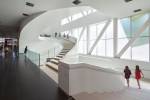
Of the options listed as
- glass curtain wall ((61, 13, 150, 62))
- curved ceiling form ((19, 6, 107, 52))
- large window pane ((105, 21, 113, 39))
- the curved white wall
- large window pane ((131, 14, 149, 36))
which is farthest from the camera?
large window pane ((105, 21, 113, 39))

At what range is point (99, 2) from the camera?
938 centimetres

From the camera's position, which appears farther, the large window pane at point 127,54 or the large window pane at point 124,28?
the large window pane at point 124,28

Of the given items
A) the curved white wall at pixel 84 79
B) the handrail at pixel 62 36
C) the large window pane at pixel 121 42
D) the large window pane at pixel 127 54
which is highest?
the handrail at pixel 62 36

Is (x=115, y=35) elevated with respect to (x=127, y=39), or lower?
elevated

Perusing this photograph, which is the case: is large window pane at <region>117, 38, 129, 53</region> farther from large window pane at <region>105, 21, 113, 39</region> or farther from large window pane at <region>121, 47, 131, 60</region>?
large window pane at <region>105, 21, 113, 39</region>

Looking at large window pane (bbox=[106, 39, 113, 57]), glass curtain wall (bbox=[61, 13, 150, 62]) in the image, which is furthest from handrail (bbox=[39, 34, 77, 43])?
large window pane (bbox=[106, 39, 113, 57])

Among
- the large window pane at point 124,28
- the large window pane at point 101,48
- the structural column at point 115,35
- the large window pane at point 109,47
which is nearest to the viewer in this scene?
the large window pane at point 124,28

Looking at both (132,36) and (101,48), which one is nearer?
(132,36)

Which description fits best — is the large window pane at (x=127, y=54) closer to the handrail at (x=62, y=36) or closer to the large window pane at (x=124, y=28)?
the large window pane at (x=124, y=28)

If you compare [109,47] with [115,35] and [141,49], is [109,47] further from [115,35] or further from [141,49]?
[141,49]

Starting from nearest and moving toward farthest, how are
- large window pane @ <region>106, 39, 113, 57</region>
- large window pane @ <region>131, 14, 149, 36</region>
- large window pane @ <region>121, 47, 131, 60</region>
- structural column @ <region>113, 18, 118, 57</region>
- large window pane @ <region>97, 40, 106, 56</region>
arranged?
large window pane @ <region>131, 14, 149, 36</region>, large window pane @ <region>121, 47, 131, 60</region>, structural column @ <region>113, 18, 118, 57</region>, large window pane @ <region>106, 39, 113, 57</region>, large window pane @ <region>97, 40, 106, 56</region>

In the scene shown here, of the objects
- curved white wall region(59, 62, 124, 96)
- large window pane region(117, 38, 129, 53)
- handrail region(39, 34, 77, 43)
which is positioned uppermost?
handrail region(39, 34, 77, 43)

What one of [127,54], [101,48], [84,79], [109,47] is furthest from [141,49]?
[84,79]

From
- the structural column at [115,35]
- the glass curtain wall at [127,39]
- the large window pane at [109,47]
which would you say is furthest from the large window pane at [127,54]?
the large window pane at [109,47]
